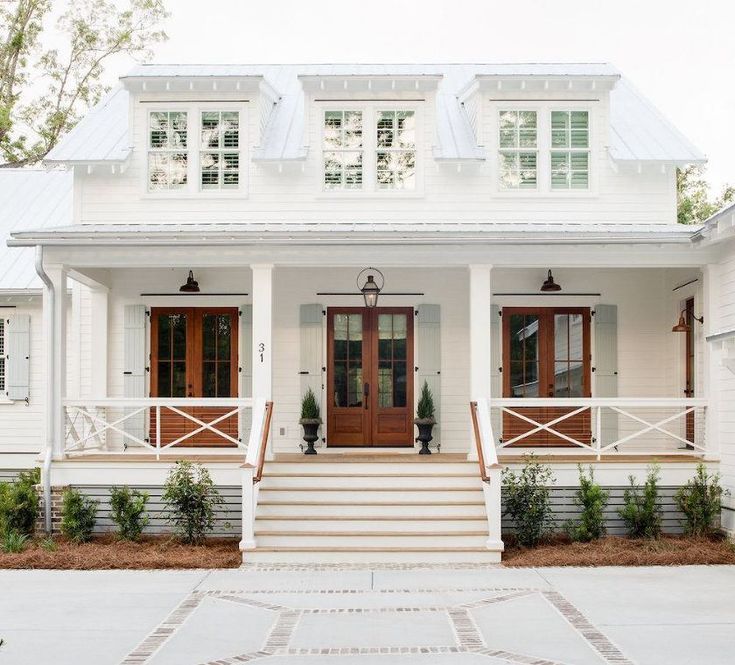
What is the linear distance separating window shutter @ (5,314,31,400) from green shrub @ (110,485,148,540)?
3966mm

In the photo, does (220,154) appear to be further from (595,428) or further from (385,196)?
(595,428)

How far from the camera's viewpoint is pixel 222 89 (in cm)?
1338

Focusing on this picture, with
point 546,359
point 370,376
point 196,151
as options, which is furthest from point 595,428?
point 196,151

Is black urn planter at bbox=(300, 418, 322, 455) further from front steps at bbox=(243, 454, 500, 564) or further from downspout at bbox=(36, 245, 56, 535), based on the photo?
downspout at bbox=(36, 245, 56, 535)

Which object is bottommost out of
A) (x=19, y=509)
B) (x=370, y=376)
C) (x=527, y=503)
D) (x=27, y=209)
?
(x=19, y=509)

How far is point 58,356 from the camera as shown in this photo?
11.6 m

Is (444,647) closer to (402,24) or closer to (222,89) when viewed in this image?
(222,89)

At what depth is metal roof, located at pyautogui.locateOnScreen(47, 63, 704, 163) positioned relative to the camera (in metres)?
13.3

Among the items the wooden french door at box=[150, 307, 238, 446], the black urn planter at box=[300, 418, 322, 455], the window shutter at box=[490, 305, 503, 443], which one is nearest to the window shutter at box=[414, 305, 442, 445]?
the window shutter at box=[490, 305, 503, 443]

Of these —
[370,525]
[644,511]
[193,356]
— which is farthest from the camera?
[193,356]

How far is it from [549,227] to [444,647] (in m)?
7.13

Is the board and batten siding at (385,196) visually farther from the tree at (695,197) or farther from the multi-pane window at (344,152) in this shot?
the tree at (695,197)

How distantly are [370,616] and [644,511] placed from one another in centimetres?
454

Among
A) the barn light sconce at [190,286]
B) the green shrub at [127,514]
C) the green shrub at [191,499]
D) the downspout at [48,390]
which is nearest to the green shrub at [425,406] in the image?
the green shrub at [191,499]
